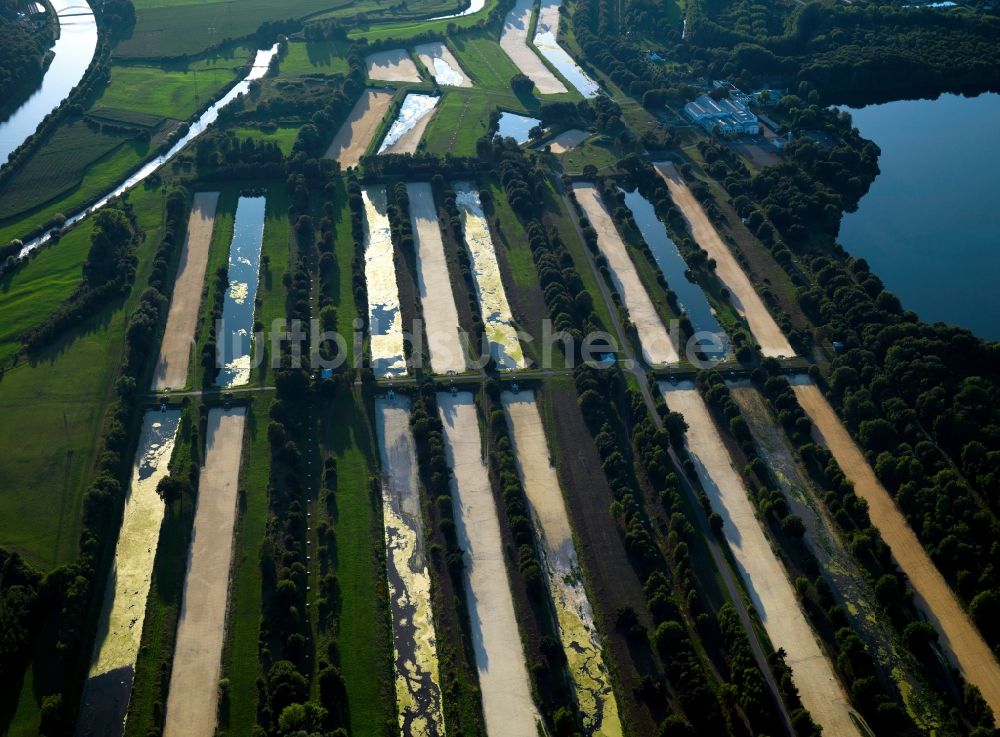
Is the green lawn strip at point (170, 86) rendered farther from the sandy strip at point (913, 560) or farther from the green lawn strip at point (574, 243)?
the sandy strip at point (913, 560)

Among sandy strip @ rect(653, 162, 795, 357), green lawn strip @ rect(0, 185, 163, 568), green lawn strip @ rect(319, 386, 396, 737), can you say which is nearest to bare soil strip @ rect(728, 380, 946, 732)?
sandy strip @ rect(653, 162, 795, 357)

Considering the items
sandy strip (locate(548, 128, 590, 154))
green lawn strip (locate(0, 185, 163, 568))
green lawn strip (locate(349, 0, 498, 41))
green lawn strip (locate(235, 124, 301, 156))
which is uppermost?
green lawn strip (locate(349, 0, 498, 41))

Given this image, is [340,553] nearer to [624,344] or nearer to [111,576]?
[111,576]

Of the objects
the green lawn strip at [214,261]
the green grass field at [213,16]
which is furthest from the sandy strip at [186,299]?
the green grass field at [213,16]

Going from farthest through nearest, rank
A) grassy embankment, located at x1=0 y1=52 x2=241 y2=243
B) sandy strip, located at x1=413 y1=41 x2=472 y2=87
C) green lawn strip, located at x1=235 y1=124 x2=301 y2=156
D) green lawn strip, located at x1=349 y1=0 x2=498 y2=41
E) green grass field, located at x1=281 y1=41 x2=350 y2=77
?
green lawn strip, located at x1=349 y1=0 x2=498 y2=41, sandy strip, located at x1=413 y1=41 x2=472 y2=87, green grass field, located at x1=281 y1=41 x2=350 y2=77, green lawn strip, located at x1=235 y1=124 x2=301 y2=156, grassy embankment, located at x1=0 y1=52 x2=241 y2=243

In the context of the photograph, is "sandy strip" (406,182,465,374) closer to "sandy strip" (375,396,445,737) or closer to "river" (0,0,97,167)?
"sandy strip" (375,396,445,737)

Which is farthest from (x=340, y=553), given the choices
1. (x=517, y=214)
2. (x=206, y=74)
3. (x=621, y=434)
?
(x=206, y=74)

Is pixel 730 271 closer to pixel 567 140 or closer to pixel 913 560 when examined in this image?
pixel 567 140
